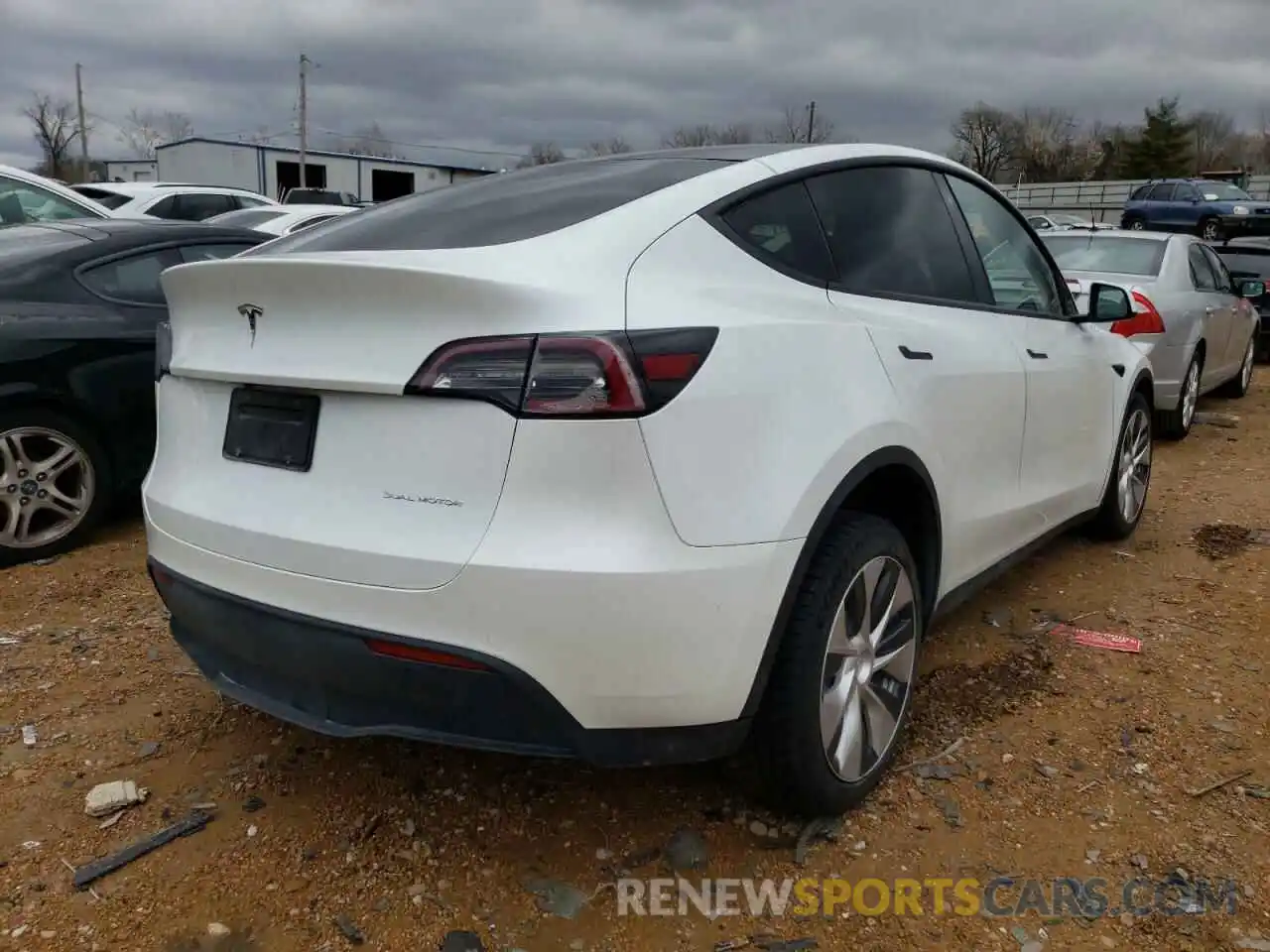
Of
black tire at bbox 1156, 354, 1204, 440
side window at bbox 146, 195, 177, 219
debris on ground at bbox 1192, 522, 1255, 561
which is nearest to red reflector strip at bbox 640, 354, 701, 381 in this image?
debris on ground at bbox 1192, 522, 1255, 561

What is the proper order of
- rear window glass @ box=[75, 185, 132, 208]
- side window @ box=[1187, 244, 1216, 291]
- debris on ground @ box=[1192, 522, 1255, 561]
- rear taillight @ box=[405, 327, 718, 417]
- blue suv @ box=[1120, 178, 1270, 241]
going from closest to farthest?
rear taillight @ box=[405, 327, 718, 417]
debris on ground @ box=[1192, 522, 1255, 561]
side window @ box=[1187, 244, 1216, 291]
rear window glass @ box=[75, 185, 132, 208]
blue suv @ box=[1120, 178, 1270, 241]

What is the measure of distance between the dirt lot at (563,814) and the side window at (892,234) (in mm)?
1302

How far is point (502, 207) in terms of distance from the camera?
2498 mm

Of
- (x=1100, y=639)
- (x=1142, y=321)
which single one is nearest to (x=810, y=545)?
(x=1100, y=639)

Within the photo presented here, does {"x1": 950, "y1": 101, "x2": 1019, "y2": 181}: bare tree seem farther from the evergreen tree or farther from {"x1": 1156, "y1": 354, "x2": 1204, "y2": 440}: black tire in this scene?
{"x1": 1156, "y1": 354, "x2": 1204, "y2": 440}: black tire

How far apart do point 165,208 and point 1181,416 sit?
504 inches

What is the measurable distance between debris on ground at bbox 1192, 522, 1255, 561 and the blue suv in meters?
18.9

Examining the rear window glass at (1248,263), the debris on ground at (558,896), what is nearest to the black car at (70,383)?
the debris on ground at (558,896)

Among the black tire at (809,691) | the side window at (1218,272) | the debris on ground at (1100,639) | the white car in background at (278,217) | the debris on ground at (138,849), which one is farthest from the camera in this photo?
the white car in background at (278,217)

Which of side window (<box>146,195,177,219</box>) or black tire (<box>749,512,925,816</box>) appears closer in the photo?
black tire (<box>749,512,925,816</box>)

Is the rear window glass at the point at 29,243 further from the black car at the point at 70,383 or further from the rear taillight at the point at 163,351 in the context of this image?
the rear taillight at the point at 163,351

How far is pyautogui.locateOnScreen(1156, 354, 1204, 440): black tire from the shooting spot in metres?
7.56

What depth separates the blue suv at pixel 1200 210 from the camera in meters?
21.5

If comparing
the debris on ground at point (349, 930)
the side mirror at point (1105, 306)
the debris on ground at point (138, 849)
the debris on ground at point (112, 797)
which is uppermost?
the side mirror at point (1105, 306)
